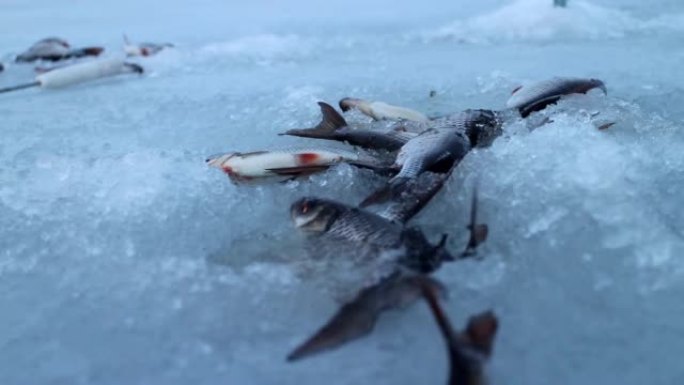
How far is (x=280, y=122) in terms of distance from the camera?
3473 millimetres

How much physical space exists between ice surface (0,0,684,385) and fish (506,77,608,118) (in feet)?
0.36

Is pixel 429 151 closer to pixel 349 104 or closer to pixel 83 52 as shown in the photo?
pixel 349 104

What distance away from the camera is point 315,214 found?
82.7 inches

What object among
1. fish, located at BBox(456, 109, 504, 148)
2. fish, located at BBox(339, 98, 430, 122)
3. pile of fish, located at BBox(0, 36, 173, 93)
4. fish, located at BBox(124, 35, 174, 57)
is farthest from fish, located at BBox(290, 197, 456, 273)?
fish, located at BBox(124, 35, 174, 57)

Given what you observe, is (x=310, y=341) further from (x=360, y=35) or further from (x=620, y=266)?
(x=360, y=35)

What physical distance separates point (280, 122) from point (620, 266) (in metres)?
2.04

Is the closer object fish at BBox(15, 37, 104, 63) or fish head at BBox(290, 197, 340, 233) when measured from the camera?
fish head at BBox(290, 197, 340, 233)

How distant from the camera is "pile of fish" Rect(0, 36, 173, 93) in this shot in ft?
15.7

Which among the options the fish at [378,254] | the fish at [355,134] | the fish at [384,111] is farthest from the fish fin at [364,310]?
the fish at [384,111]

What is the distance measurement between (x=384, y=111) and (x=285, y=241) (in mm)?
1309

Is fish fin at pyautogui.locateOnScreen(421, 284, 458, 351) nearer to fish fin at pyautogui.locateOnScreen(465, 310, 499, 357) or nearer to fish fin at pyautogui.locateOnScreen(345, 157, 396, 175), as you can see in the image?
fish fin at pyautogui.locateOnScreen(465, 310, 499, 357)

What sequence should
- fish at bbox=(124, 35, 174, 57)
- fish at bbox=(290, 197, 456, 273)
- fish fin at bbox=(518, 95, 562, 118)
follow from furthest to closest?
fish at bbox=(124, 35, 174, 57) < fish fin at bbox=(518, 95, 562, 118) < fish at bbox=(290, 197, 456, 273)

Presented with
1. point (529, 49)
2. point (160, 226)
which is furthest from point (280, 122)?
point (529, 49)

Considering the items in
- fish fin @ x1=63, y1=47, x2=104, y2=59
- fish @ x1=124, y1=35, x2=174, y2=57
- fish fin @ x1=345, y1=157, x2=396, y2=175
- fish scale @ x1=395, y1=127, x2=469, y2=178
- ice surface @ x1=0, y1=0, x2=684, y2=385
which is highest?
fish scale @ x1=395, y1=127, x2=469, y2=178
